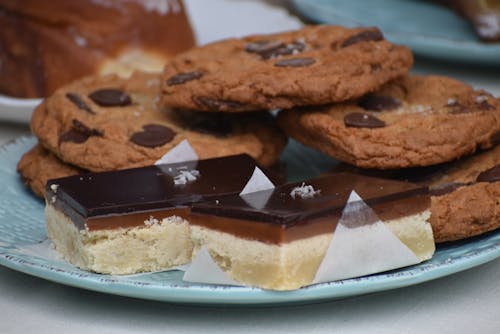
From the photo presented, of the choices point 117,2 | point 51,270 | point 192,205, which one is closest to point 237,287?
Result: point 192,205

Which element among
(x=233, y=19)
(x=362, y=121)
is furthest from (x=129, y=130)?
(x=233, y=19)

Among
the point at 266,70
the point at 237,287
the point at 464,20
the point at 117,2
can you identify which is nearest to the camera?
the point at 237,287

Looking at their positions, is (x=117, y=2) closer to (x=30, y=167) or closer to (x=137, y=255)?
(x=30, y=167)

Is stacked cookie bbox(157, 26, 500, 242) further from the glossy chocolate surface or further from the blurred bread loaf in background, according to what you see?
the blurred bread loaf in background

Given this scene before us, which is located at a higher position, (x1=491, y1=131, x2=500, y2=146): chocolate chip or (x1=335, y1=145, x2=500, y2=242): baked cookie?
(x1=491, y1=131, x2=500, y2=146): chocolate chip

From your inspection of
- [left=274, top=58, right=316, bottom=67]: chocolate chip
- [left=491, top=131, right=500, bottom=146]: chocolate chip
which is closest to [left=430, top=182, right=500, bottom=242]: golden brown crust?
[left=491, top=131, right=500, bottom=146]: chocolate chip

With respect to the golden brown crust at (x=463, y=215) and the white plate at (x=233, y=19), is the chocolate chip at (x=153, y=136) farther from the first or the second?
the white plate at (x=233, y=19)

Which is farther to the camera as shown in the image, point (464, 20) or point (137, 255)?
point (464, 20)

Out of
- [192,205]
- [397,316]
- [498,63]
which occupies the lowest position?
[498,63]
